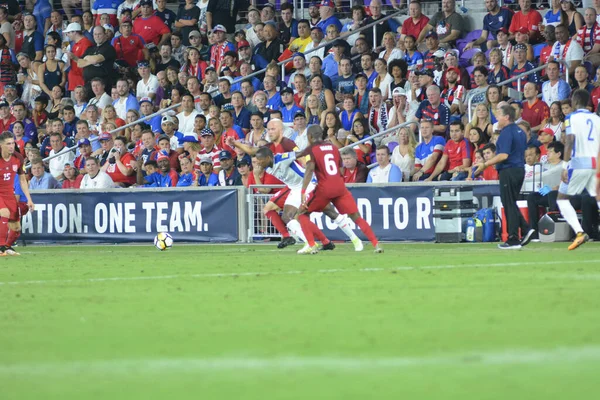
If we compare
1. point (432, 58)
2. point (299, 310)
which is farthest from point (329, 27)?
point (299, 310)

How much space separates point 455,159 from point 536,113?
171 centimetres

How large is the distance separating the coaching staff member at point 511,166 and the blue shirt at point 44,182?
1196cm

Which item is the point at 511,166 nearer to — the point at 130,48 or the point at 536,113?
the point at 536,113

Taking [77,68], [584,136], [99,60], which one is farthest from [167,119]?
[584,136]

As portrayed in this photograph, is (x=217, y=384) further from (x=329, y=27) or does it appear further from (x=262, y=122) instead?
(x=329, y=27)

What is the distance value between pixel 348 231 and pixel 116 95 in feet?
41.4

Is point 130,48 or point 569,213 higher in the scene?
point 130,48

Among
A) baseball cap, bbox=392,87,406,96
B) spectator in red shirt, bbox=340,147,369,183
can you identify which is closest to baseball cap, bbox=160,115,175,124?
spectator in red shirt, bbox=340,147,369,183

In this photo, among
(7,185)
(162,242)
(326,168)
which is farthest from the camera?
(162,242)

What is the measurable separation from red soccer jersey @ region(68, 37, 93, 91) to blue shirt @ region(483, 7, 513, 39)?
35.3 feet

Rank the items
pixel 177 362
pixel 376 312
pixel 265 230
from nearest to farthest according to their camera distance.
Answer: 1. pixel 177 362
2. pixel 376 312
3. pixel 265 230

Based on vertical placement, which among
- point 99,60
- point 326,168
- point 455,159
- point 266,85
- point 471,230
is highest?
point 99,60

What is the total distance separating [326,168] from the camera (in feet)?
50.6

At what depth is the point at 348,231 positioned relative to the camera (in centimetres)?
1627
